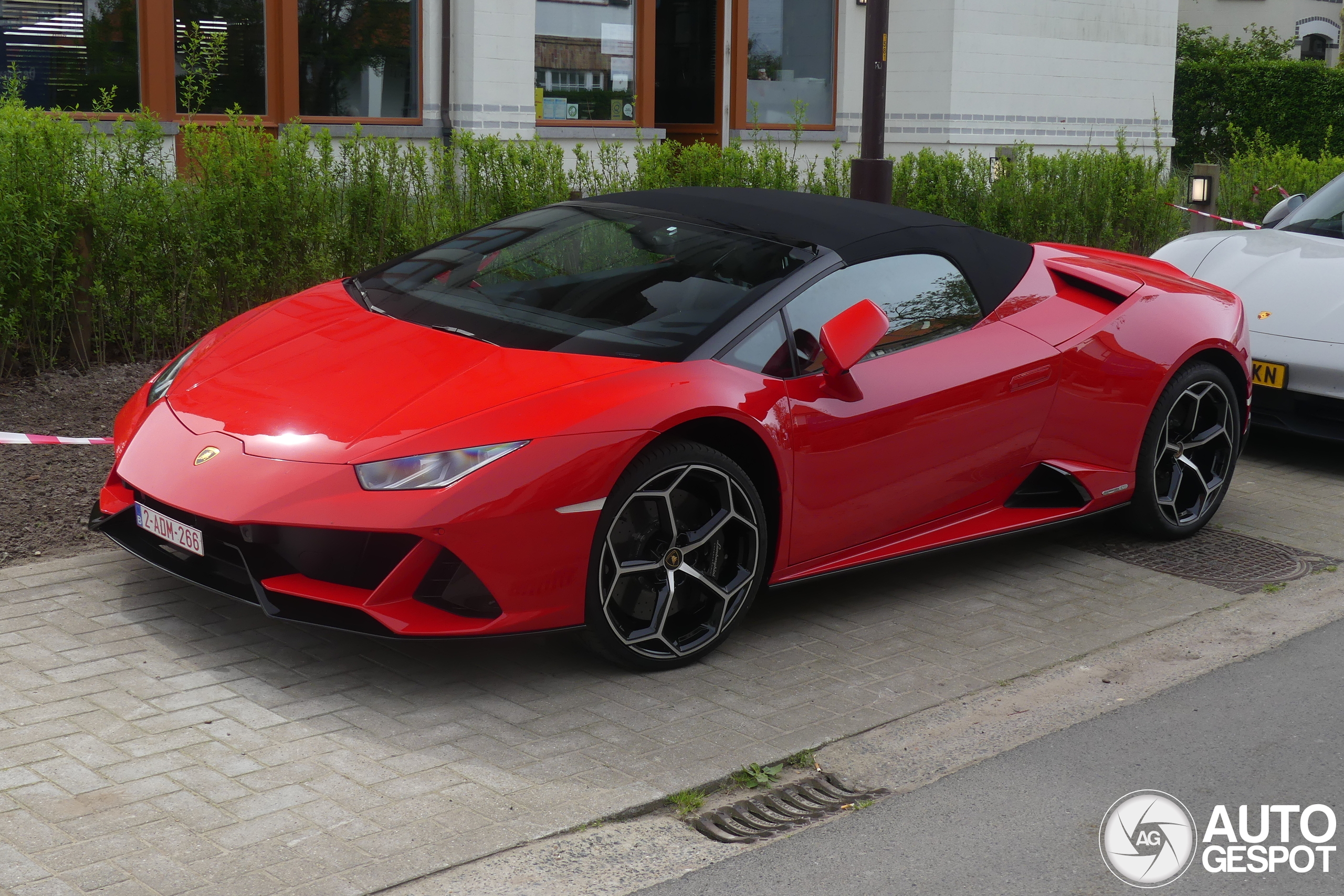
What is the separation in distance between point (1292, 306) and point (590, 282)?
14.5 feet

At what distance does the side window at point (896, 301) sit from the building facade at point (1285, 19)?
31.9m

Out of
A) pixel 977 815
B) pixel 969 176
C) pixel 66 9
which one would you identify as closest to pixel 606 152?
pixel 969 176

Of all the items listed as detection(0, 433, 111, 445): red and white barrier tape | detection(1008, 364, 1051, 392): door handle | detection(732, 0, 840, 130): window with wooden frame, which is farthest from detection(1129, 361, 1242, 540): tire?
detection(732, 0, 840, 130): window with wooden frame

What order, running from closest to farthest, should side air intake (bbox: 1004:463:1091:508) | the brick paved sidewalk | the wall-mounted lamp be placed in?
1. the brick paved sidewalk
2. side air intake (bbox: 1004:463:1091:508)
3. the wall-mounted lamp

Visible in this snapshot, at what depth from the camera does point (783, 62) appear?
16781 mm

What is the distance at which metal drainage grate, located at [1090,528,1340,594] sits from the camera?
5.87 m

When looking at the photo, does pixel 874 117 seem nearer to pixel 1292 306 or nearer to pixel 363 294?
pixel 1292 306

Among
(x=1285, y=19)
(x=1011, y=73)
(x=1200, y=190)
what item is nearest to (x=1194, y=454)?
(x=1200, y=190)

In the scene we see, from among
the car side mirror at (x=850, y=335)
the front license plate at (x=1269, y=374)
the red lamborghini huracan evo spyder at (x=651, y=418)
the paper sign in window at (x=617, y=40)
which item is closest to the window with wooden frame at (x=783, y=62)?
the paper sign in window at (x=617, y=40)

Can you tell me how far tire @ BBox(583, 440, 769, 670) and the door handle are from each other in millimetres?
1292

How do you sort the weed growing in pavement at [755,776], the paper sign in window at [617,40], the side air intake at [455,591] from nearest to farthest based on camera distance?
the weed growing in pavement at [755,776], the side air intake at [455,591], the paper sign in window at [617,40]

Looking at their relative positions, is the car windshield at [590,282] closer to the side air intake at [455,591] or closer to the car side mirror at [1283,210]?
the side air intake at [455,591]

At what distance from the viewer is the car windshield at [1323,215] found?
8.48m

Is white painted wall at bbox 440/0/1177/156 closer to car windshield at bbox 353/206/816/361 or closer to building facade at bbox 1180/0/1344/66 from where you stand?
car windshield at bbox 353/206/816/361
